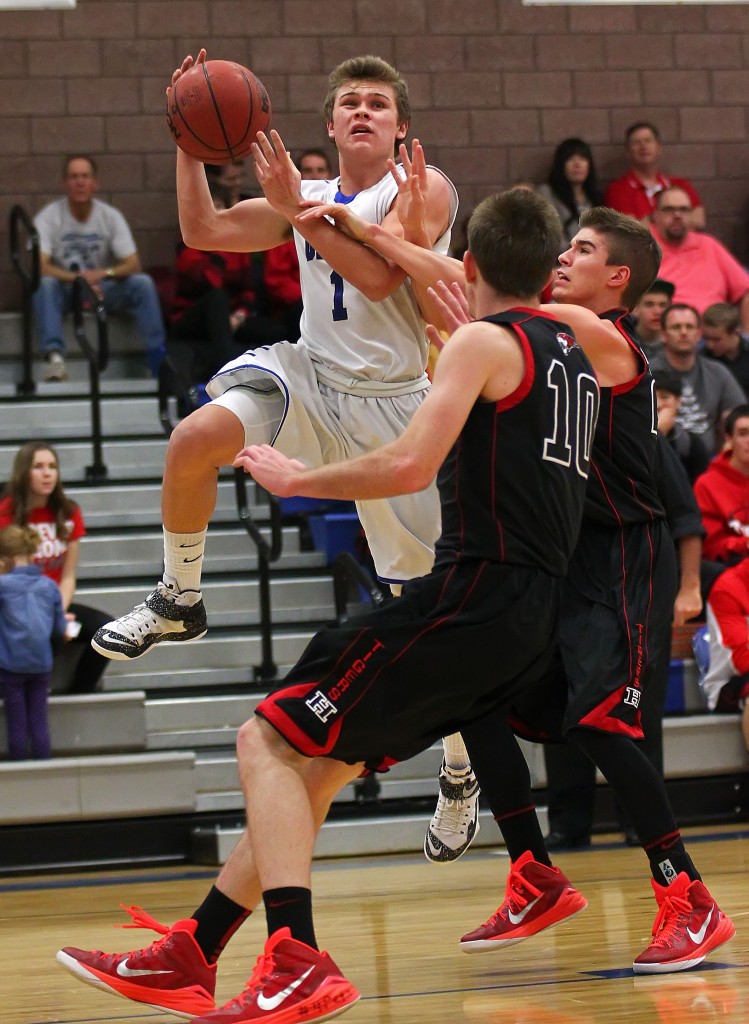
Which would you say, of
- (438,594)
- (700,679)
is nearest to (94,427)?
(700,679)

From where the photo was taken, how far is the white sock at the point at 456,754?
4.70 m

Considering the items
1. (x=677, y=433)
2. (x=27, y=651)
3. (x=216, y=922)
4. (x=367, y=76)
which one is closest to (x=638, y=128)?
(x=677, y=433)

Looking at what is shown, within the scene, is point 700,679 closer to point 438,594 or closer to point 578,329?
point 578,329

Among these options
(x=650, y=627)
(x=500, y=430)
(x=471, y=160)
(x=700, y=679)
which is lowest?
(x=700, y=679)

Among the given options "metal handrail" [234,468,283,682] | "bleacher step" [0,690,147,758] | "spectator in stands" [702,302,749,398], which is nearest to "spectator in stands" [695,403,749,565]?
"spectator in stands" [702,302,749,398]

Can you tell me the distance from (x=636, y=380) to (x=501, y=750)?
1.11m

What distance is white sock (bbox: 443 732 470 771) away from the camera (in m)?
4.70

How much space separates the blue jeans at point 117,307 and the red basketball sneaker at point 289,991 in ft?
22.1

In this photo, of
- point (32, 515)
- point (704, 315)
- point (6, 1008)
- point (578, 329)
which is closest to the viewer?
point (6, 1008)

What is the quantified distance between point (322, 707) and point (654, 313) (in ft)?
20.0

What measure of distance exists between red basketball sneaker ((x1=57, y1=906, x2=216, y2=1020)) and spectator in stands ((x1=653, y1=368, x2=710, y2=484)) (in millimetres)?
4781

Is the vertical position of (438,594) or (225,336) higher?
(225,336)

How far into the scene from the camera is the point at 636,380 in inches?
162

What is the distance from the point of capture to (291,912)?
2982mm
